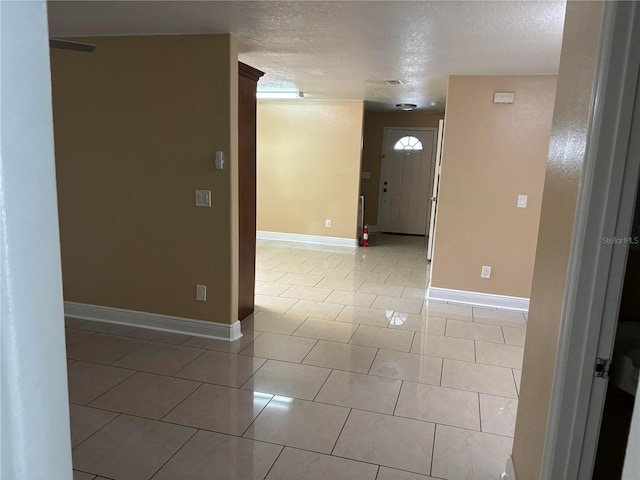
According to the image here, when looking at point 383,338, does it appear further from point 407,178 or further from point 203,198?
point 407,178

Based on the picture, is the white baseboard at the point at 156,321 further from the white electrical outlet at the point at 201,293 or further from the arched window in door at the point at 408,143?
the arched window in door at the point at 408,143

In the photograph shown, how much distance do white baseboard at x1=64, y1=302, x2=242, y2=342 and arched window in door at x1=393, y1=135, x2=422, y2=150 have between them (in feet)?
18.7

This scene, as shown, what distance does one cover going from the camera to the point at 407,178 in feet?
27.7

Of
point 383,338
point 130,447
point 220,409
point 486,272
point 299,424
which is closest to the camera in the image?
point 130,447

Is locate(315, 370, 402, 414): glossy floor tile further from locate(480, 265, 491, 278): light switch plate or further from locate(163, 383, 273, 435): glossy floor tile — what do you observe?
locate(480, 265, 491, 278): light switch plate

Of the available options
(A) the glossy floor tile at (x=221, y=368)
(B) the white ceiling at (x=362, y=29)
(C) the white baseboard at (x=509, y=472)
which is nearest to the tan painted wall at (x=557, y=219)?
(C) the white baseboard at (x=509, y=472)

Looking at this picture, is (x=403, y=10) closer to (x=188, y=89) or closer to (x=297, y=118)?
(x=188, y=89)

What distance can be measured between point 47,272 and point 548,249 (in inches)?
64.8

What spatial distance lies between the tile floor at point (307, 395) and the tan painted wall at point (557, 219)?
0.58 m

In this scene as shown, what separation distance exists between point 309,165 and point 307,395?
497 cm

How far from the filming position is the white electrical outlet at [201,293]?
359cm

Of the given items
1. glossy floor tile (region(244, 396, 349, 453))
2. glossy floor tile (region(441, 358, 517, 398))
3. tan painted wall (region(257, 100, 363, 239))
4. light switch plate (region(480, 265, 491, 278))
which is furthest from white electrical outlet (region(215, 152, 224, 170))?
tan painted wall (region(257, 100, 363, 239))

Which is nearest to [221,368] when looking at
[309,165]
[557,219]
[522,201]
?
[557,219]

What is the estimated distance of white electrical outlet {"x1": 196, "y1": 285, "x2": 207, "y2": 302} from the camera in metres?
3.59
